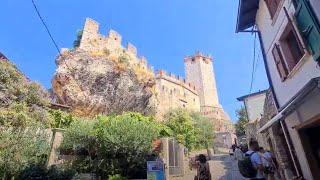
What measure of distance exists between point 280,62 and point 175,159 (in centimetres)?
870

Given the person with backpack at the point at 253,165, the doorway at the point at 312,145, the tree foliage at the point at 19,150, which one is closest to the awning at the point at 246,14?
the doorway at the point at 312,145

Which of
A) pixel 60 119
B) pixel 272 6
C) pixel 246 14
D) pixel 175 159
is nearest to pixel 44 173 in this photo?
pixel 175 159

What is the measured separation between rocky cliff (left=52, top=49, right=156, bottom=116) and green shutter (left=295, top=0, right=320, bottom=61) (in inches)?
922

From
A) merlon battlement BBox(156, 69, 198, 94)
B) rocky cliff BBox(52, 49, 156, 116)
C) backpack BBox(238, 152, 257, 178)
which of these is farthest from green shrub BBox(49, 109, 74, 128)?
merlon battlement BBox(156, 69, 198, 94)

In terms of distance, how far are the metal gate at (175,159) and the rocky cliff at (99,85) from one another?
1360 centimetres

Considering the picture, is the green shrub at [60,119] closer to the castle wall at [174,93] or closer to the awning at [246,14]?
the awning at [246,14]

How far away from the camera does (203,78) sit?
7000 centimetres

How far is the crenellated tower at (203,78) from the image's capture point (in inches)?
2660

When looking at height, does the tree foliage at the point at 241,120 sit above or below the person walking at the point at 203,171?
above

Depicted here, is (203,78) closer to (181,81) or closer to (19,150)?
(181,81)

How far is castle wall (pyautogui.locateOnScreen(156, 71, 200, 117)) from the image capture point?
165 feet

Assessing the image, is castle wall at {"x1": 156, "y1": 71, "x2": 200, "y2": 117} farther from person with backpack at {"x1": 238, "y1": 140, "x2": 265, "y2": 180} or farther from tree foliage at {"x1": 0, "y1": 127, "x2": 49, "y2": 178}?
person with backpack at {"x1": 238, "y1": 140, "x2": 265, "y2": 180}

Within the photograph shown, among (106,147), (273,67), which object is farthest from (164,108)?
(273,67)

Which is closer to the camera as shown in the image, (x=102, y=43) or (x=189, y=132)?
(x=189, y=132)
